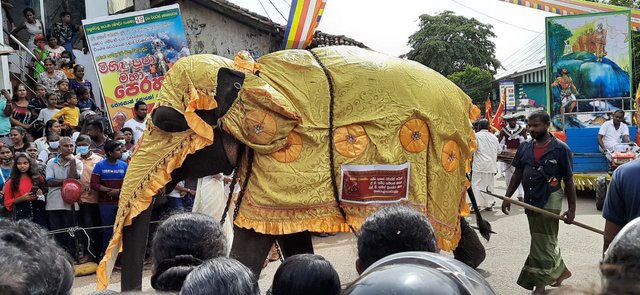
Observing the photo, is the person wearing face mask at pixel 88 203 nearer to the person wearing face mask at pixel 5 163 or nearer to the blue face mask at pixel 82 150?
the blue face mask at pixel 82 150

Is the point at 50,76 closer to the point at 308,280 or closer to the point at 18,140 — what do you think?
the point at 18,140

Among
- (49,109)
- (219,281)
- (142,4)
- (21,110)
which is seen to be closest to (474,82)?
(142,4)

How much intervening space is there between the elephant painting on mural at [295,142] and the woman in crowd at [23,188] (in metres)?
2.99

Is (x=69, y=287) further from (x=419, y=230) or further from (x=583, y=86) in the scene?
(x=583, y=86)

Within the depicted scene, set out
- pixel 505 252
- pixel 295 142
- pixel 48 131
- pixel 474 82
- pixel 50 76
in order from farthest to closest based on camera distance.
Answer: pixel 474 82
pixel 50 76
pixel 48 131
pixel 505 252
pixel 295 142

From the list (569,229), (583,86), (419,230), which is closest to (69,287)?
(419,230)

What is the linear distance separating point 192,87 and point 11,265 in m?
2.94

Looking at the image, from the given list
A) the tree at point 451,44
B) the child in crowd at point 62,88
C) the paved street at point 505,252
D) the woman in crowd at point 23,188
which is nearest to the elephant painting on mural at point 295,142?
the paved street at point 505,252

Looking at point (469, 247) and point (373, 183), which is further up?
point (373, 183)

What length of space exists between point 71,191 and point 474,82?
35465 mm

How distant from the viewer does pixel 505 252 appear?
752cm

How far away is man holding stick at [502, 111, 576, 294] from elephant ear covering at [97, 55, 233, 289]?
2609 millimetres

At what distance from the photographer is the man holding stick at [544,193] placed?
215 inches

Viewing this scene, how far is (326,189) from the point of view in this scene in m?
4.55
